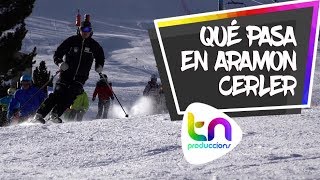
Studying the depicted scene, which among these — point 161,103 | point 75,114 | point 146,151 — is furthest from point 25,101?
point 161,103

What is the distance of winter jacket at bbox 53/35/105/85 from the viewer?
957 cm

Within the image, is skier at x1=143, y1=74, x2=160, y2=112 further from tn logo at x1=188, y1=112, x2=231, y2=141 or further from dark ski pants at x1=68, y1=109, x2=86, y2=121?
tn logo at x1=188, y1=112, x2=231, y2=141

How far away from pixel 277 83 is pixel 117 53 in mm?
58581

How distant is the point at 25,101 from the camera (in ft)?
36.6

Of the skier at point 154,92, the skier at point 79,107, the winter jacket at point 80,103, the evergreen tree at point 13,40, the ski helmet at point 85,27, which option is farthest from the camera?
the evergreen tree at point 13,40

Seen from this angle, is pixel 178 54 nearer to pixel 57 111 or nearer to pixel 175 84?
pixel 175 84

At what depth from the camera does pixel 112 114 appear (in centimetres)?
2022

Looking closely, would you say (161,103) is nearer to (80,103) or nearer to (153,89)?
(153,89)

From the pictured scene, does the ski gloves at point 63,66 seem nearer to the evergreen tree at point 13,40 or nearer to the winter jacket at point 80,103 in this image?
the winter jacket at point 80,103

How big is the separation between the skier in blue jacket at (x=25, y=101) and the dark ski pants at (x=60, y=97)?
121cm

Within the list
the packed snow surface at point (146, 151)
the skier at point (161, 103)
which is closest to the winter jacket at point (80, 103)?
the skier at point (161, 103)

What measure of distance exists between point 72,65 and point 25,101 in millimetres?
1869

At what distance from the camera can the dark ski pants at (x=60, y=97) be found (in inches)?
386

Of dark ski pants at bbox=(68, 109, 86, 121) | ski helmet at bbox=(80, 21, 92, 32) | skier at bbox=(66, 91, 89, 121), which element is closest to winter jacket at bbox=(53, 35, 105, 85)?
ski helmet at bbox=(80, 21, 92, 32)
